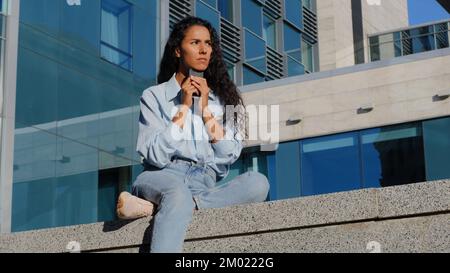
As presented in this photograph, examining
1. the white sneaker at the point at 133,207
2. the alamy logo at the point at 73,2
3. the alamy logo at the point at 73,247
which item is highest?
the alamy logo at the point at 73,2

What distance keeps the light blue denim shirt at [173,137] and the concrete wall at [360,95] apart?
49.4 feet

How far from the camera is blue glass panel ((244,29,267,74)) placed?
25328 mm

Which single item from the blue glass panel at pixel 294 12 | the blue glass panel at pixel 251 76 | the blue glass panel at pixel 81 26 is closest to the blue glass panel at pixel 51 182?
the blue glass panel at pixel 81 26

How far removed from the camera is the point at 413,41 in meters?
23.5

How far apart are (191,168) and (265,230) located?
31.3 inches

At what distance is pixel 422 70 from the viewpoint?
845 inches

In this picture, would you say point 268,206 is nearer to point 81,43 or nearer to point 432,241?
point 432,241

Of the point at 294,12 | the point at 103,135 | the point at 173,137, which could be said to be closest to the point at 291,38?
the point at 294,12

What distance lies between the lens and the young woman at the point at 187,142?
6.16 metres

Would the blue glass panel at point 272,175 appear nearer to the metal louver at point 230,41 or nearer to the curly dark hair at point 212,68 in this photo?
the metal louver at point 230,41

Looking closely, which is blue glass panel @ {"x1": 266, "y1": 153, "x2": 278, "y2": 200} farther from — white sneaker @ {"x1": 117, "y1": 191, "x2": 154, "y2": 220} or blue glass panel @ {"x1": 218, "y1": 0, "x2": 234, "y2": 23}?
white sneaker @ {"x1": 117, "y1": 191, "x2": 154, "y2": 220}

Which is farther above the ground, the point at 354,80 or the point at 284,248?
the point at 354,80

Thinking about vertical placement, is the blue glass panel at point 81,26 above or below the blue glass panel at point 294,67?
below
